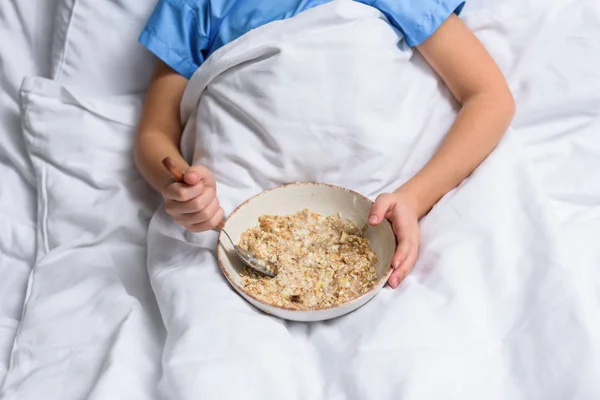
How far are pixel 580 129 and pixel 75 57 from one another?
88 cm

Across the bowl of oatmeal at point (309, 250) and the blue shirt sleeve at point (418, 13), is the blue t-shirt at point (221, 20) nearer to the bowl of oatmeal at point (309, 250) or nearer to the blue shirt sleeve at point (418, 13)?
the blue shirt sleeve at point (418, 13)

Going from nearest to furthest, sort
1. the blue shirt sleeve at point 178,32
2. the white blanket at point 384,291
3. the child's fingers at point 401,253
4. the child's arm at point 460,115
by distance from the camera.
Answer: the white blanket at point 384,291
the child's fingers at point 401,253
the child's arm at point 460,115
the blue shirt sleeve at point 178,32

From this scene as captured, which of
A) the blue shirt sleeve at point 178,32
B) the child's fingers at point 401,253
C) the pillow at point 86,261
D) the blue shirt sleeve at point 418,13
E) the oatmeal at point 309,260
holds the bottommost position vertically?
the pillow at point 86,261

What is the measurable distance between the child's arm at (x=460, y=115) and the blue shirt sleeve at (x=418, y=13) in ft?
0.07

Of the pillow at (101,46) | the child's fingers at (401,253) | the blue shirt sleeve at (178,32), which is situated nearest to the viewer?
the child's fingers at (401,253)

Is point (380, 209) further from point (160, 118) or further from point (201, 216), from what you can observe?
point (160, 118)

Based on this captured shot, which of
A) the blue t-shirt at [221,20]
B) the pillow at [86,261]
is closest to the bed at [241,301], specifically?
the pillow at [86,261]

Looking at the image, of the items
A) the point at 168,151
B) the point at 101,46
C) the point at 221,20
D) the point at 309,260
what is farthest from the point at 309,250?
the point at 101,46

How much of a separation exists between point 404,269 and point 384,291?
39mm

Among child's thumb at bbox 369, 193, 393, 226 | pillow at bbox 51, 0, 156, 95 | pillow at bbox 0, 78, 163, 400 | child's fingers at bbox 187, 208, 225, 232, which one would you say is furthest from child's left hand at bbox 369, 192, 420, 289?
pillow at bbox 51, 0, 156, 95

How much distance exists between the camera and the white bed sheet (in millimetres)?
1155

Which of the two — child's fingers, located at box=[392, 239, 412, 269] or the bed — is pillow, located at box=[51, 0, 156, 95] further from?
child's fingers, located at box=[392, 239, 412, 269]

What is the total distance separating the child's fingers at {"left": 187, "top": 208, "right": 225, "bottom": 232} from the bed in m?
0.07

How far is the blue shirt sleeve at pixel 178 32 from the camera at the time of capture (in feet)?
3.45
